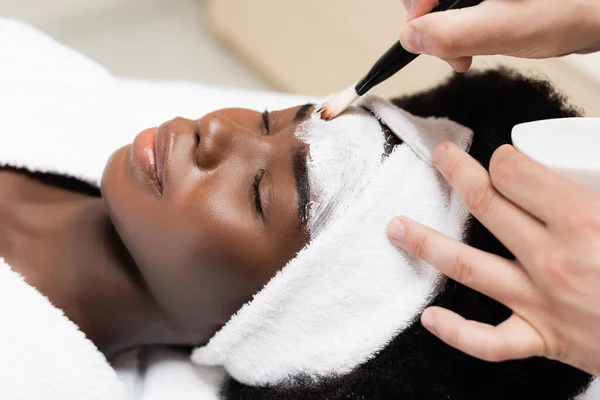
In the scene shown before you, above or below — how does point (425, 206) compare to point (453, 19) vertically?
below

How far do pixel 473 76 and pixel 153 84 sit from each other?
70cm

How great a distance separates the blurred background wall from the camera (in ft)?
4.74

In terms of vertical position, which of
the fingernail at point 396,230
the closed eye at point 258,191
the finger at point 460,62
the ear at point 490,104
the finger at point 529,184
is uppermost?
the finger at point 460,62

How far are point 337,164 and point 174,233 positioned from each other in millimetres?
234

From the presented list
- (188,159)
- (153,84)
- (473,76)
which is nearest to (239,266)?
(188,159)

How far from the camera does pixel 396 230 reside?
2.55 feet

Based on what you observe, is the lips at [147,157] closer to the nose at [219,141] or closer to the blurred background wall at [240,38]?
the nose at [219,141]

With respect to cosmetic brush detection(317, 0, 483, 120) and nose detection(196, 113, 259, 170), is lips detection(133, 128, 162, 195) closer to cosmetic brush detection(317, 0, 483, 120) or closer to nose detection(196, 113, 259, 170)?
nose detection(196, 113, 259, 170)

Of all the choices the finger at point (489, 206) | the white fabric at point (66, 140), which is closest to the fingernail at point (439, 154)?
the finger at point (489, 206)

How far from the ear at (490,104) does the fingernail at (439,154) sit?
89 mm

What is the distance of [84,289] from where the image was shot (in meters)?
0.92

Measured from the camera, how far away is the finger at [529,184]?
652 millimetres

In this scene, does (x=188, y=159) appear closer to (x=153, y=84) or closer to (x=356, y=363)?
(x=356, y=363)

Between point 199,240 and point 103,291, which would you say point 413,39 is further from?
point 103,291
